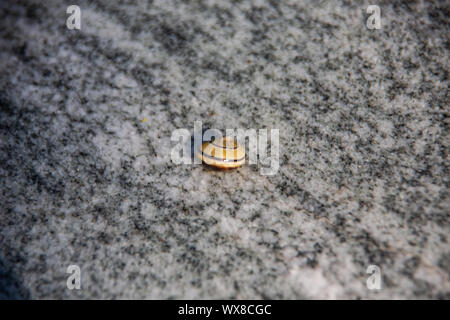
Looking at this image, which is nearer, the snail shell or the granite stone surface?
the granite stone surface

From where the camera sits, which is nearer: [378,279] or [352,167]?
[378,279]

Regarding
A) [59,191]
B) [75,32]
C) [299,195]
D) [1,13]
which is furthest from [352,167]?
[1,13]

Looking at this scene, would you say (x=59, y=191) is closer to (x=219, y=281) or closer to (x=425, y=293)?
(x=219, y=281)

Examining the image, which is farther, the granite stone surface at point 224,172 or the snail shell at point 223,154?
the snail shell at point 223,154
